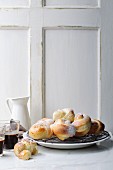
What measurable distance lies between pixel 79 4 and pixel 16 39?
0.37 metres

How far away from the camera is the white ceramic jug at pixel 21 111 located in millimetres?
1673

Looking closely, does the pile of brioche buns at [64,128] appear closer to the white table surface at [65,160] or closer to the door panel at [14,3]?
the white table surface at [65,160]

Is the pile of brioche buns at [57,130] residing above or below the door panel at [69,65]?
below

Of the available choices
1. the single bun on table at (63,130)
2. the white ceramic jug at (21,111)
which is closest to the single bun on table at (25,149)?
the single bun on table at (63,130)

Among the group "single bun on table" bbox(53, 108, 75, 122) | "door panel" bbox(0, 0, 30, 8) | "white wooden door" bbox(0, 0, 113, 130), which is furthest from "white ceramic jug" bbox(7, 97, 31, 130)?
"door panel" bbox(0, 0, 30, 8)

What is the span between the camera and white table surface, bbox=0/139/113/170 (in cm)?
121

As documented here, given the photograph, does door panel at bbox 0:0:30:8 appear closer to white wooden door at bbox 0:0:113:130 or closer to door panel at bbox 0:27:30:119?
white wooden door at bbox 0:0:113:130

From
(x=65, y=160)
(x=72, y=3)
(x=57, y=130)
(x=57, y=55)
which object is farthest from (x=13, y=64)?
(x=65, y=160)

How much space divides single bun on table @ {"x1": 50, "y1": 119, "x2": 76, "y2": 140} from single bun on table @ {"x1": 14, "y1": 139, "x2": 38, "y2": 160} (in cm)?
10

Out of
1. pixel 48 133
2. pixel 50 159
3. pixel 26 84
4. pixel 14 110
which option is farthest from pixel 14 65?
pixel 50 159

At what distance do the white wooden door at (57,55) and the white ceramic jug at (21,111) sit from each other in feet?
0.30

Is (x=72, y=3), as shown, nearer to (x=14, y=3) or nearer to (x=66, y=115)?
(x=14, y=3)

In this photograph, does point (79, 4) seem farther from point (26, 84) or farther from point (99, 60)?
point (26, 84)

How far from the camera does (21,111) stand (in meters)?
1.67
